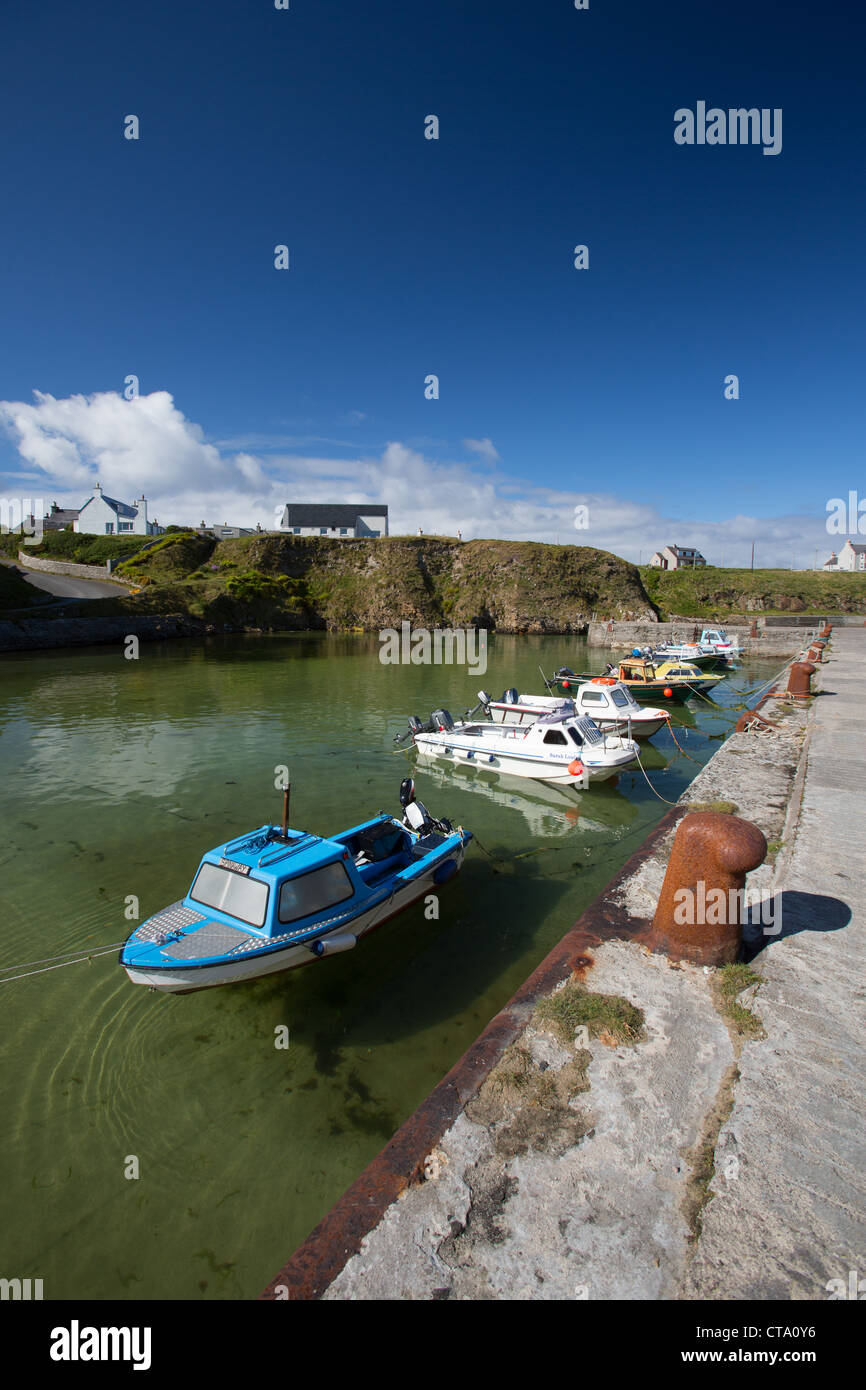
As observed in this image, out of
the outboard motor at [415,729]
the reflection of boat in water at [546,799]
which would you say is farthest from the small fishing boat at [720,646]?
the outboard motor at [415,729]

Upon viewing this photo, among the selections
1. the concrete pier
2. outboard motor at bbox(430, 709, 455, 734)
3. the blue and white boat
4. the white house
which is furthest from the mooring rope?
the white house

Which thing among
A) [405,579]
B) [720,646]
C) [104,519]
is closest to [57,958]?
[720,646]

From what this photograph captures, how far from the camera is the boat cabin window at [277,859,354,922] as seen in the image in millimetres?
8148

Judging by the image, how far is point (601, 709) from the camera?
898 inches

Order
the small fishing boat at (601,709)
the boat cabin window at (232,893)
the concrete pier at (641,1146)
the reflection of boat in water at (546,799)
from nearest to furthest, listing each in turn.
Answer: the concrete pier at (641,1146) < the boat cabin window at (232,893) < the reflection of boat in water at (546,799) < the small fishing boat at (601,709)

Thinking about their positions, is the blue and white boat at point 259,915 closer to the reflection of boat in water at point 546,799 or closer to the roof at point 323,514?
the reflection of boat in water at point 546,799

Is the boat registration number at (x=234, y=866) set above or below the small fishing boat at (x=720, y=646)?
below

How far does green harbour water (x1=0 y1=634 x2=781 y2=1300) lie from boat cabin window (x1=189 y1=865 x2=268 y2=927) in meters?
1.51

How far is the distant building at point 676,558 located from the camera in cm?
13112

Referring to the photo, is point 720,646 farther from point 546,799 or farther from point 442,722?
point 546,799

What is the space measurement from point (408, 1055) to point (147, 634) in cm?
6013

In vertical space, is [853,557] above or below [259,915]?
above

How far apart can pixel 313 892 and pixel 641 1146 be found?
530cm

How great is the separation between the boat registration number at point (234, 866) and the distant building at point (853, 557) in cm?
15763
